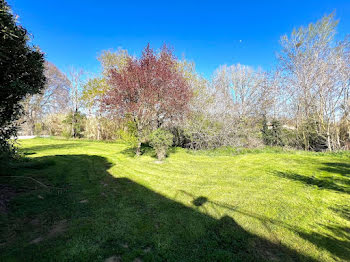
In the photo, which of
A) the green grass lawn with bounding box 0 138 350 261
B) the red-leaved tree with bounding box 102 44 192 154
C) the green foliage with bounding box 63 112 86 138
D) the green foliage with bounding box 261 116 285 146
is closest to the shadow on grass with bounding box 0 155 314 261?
the green grass lawn with bounding box 0 138 350 261

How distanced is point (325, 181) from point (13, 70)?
27.1 ft

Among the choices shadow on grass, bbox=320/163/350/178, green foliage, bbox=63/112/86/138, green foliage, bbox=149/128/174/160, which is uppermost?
green foliage, bbox=63/112/86/138

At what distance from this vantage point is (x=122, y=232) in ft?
8.52

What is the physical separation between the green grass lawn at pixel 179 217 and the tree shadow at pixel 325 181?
0.07 ft

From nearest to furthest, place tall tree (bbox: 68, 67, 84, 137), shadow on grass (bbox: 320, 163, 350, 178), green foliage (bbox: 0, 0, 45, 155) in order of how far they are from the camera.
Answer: green foliage (bbox: 0, 0, 45, 155) < shadow on grass (bbox: 320, 163, 350, 178) < tall tree (bbox: 68, 67, 84, 137)

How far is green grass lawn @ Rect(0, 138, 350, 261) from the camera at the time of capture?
2168mm

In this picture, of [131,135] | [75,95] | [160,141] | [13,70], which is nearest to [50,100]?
[75,95]

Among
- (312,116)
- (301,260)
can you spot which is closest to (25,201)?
(301,260)

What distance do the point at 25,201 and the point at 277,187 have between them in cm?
605

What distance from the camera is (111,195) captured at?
4.11m

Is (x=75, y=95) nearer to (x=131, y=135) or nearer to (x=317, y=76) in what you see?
(x=131, y=135)

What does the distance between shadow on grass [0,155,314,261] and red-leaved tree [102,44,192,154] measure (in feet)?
16.8

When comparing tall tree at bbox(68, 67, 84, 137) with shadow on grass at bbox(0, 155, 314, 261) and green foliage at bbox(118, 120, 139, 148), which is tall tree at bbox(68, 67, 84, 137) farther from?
shadow on grass at bbox(0, 155, 314, 261)

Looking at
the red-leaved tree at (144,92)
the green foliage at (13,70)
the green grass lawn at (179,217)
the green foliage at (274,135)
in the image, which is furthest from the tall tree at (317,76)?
the green foliage at (13,70)
